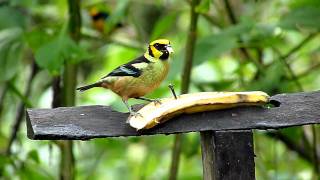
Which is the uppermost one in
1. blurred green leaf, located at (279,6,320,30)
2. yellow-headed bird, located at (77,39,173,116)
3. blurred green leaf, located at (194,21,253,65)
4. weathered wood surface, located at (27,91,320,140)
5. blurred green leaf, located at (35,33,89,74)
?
blurred green leaf, located at (279,6,320,30)

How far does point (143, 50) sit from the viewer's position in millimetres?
3174

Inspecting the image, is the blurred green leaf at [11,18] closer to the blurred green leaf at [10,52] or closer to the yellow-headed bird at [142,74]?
the blurred green leaf at [10,52]

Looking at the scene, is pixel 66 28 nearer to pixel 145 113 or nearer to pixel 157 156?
pixel 145 113

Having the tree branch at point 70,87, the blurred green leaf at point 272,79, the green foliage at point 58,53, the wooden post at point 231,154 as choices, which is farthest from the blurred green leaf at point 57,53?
the wooden post at point 231,154

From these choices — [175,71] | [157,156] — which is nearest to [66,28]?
[175,71]

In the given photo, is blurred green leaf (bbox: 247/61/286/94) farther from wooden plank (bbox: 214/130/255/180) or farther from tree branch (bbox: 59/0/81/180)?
wooden plank (bbox: 214/130/255/180)

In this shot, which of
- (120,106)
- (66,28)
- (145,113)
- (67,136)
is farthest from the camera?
(66,28)

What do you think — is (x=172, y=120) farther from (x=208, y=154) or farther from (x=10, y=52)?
(x=10, y=52)

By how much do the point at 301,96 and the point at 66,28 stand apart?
111 centimetres

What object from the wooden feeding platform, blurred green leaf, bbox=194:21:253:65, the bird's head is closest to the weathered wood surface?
the wooden feeding platform

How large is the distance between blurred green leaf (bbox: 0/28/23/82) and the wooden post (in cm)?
123

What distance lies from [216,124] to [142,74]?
0.69 ft

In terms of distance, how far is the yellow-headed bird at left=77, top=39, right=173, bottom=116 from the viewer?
1.76 meters

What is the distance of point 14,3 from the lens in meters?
2.82
